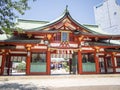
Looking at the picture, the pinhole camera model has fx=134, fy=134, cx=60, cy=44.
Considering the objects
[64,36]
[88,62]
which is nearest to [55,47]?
[64,36]

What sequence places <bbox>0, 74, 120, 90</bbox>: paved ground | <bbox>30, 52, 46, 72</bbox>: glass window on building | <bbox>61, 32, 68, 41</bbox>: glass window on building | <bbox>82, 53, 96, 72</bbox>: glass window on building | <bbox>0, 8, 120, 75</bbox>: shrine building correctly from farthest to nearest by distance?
<bbox>61, 32, 68, 41</bbox>: glass window on building
<bbox>82, 53, 96, 72</bbox>: glass window on building
<bbox>30, 52, 46, 72</bbox>: glass window on building
<bbox>0, 8, 120, 75</bbox>: shrine building
<bbox>0, 74, 120, 90</bbox>: paved ground

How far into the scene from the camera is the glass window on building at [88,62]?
16.7 m

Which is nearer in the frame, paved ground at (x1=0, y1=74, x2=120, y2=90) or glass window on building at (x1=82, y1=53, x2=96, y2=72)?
paved ground at (x1=0, y1=74, x2=120, y2=90)

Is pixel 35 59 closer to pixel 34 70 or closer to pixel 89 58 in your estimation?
pixel 34 70

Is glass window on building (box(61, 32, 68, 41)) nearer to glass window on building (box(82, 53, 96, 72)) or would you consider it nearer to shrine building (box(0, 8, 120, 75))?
shrine building (box(0, 8, 120, 75))

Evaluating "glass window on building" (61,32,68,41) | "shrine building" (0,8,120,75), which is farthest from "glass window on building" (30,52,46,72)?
"glass window on building" (61,32,68,41)

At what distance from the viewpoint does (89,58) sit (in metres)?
17.9

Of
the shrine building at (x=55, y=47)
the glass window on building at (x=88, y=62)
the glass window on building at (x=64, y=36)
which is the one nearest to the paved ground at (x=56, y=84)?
the shrine building at (x=55, y=47)

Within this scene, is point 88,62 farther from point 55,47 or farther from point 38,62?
point 38,62

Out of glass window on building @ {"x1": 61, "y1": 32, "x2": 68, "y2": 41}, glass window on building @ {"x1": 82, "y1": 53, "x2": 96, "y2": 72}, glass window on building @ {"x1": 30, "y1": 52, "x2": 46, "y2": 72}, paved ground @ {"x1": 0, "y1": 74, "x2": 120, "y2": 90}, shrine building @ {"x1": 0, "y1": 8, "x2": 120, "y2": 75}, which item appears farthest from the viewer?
glass window on building @ {"x1": 61, "y1": 32, "x2": 68, "y2": 41}

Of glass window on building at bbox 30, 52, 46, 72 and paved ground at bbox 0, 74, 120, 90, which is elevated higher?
glass window on building at bbox 30, 52, 46, 72

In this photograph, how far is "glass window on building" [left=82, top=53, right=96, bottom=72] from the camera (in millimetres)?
16700

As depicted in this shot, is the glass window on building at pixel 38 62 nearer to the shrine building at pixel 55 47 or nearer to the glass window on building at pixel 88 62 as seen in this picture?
the shrine building at pixel 55 47

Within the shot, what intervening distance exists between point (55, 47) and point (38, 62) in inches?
109
